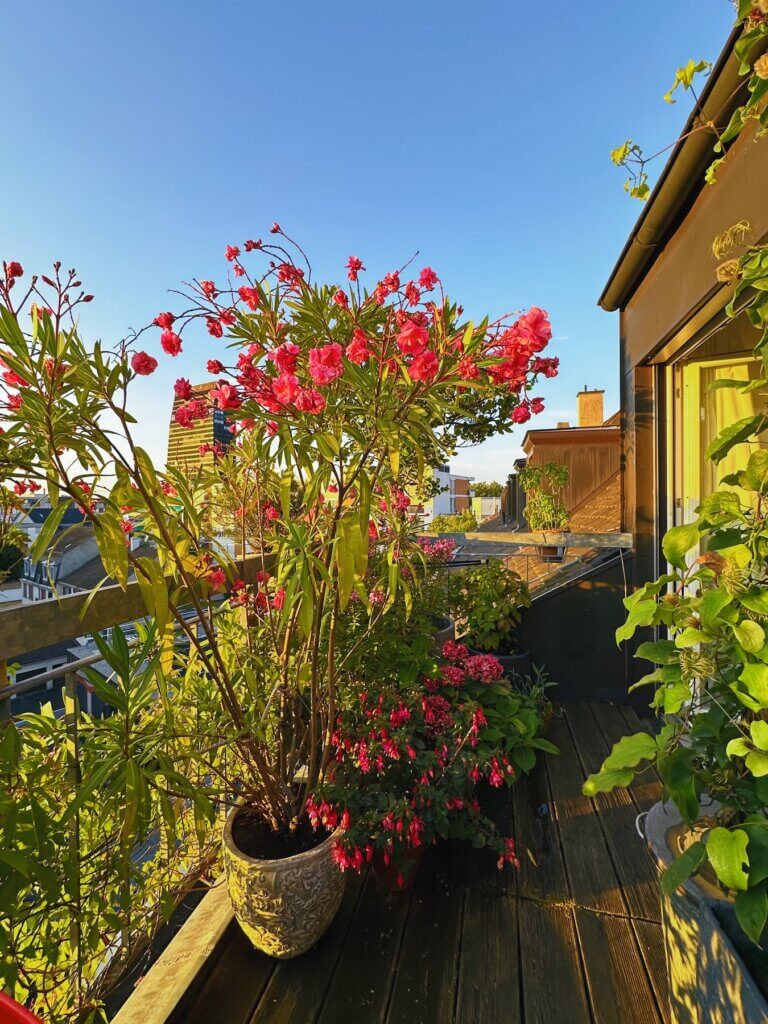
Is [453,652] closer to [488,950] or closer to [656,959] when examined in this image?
[488,950]

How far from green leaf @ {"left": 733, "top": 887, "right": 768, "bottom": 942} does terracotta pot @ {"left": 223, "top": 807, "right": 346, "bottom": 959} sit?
0.94 m

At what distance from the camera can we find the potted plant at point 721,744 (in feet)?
2.45

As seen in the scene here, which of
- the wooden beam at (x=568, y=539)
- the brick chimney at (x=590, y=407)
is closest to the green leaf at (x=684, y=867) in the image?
the wooden beam at (x=568, y=539)

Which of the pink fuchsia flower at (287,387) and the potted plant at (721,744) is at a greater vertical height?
the pink fuchsia flower at (287,387)

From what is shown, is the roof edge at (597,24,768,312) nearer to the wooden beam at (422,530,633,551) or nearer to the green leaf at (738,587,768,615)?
the green leaf at (738,587,768,615)

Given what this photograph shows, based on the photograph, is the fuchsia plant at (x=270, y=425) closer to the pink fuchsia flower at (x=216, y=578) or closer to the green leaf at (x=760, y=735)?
the pink fuchsia flower at (x=216, y=578)

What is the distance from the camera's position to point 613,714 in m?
2.70

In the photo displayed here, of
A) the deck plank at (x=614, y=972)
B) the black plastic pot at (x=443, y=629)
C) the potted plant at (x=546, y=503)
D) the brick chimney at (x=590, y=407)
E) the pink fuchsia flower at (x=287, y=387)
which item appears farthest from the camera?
the brick chimney at (x=590, y=407)

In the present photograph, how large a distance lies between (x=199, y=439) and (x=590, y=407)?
10838 millimetres

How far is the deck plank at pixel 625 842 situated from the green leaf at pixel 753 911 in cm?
66

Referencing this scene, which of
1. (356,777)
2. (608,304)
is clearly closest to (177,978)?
(356,777)

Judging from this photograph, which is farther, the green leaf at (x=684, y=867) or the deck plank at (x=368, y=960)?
the deck plank at (x=368, y=960)

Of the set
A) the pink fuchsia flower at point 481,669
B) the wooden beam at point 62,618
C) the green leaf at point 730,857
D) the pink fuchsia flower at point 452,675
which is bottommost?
the pink fuchsia flower at point 481,669

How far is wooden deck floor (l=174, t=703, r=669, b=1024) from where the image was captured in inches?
45.1
